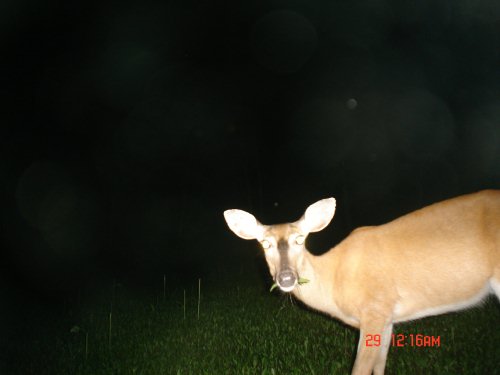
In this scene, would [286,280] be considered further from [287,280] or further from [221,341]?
[221,341]

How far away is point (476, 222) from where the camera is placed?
4348 mm

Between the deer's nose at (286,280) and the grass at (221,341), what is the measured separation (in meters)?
1.39

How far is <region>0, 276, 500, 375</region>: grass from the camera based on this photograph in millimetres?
5383

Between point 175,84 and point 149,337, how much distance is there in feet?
106

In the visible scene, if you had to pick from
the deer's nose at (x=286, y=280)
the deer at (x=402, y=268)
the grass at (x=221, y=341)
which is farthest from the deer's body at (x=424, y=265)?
the grass at (x=221, y=341)

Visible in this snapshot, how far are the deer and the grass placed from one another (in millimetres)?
845

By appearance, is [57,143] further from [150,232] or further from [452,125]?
[452,125]

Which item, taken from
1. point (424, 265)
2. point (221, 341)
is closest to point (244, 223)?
point (424, 265)

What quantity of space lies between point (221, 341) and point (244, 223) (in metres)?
2.23

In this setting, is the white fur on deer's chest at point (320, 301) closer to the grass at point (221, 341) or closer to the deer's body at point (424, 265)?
the deer's body at point (424, 265)

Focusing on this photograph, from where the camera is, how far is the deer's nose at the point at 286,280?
4.19m

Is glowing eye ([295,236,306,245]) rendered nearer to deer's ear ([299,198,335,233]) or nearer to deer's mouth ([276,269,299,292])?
deer's ear ([299,198,335,233])
